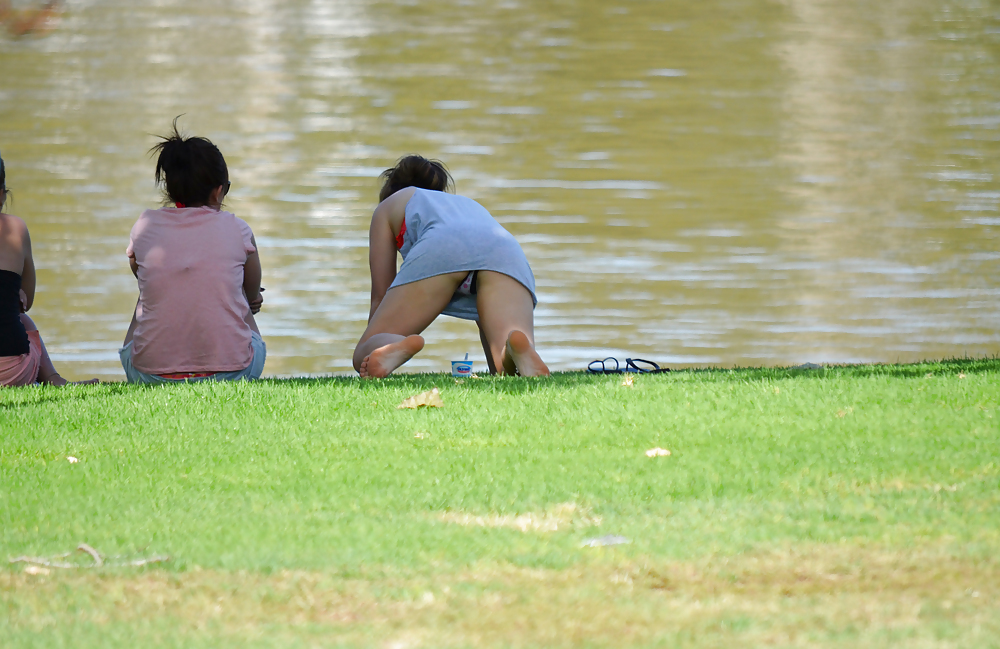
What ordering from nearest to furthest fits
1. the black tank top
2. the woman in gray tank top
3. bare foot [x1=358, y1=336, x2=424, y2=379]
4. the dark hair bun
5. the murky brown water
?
bare foot [x1=358, y1=336, x2=424, y2=379]
the black tank top
the woman in gray tank top
the dark hair bun
the murky brown water

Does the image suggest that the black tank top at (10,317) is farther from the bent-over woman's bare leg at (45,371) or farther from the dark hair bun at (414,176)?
the dark hair bun at (414,176)

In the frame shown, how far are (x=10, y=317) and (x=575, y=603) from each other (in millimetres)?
2627

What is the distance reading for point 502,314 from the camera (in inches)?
145

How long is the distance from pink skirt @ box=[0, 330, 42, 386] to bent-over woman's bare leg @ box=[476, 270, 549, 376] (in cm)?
135

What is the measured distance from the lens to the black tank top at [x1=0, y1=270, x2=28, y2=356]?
3.56 metres

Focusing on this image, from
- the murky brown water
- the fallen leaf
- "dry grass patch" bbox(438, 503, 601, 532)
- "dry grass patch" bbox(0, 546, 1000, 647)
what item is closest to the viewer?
"dry grass patch" bbox(0, 546, 1000, 647)

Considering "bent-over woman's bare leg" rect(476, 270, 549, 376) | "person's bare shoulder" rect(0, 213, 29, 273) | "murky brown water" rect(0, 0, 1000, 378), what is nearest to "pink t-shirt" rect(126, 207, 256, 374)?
"person's bare shoulder" rect(0, 213, 29, 273)

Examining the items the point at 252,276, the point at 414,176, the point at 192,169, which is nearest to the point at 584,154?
the point at 414,176

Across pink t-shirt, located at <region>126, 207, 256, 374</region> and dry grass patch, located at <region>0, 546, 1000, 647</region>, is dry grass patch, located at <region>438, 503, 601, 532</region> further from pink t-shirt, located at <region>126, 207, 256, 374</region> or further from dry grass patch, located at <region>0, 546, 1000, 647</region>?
pink t-shirt, located at <region>126, 207, 256, 374</region>

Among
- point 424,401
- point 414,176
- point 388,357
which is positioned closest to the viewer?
point 424,401

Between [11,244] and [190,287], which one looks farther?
[11,244]

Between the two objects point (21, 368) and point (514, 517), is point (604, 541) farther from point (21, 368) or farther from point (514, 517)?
point (21, 368)

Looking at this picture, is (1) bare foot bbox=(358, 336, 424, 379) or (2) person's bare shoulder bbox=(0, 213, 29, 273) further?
(2) person's bare shoulder bbox=(0, 213, 29, 273)

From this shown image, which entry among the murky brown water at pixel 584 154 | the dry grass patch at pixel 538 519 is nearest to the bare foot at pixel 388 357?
the dry grass patch at pixel 538 519
